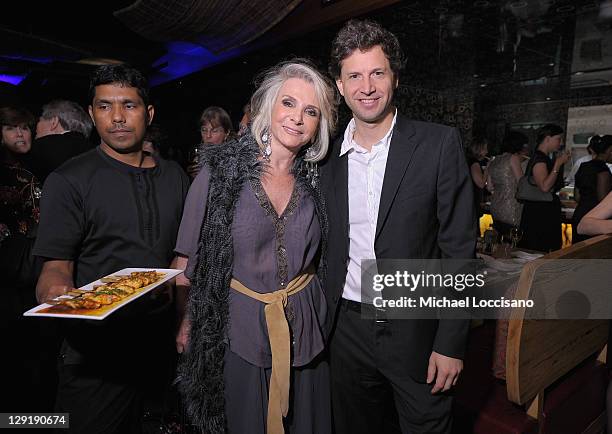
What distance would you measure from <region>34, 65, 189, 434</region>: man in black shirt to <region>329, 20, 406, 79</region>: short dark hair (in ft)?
2.52

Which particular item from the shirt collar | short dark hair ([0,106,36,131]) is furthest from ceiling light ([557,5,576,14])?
short dark hair ([0,106,36,131])

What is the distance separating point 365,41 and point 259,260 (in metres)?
0.86

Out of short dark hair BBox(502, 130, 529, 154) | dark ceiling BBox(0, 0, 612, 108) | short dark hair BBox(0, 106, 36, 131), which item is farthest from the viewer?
short dark hair BBox(502, 130, 529, 154)

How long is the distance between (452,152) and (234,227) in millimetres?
783

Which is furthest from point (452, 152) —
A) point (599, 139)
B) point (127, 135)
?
point (599, 139)

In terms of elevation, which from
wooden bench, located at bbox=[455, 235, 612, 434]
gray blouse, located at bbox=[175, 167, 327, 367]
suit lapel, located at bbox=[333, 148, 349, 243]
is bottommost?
wooden bench, located at bbox=[455, 235, 612, 434]

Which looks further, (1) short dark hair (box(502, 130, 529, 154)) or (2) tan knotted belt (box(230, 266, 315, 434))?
(1) short dark hair (box(502, 130, 529, 154))

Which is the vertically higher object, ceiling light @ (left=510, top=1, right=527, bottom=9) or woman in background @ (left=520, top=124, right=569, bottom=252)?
ceiling light @ (left=510, top=1, right=527, bottom=9)

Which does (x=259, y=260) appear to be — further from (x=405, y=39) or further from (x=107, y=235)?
(x=405, y=39)

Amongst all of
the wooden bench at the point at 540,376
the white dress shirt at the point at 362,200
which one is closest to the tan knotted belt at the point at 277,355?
the white dress shirt at the point at 362,200

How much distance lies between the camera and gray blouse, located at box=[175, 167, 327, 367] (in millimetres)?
1410

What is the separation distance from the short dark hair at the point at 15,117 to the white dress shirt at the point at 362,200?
2.55 m

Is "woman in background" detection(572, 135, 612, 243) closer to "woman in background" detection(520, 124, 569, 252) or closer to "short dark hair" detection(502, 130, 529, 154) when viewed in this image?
"woman in background" detection(520, 124, 569, 252)

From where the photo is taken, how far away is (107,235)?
145 centimetres
